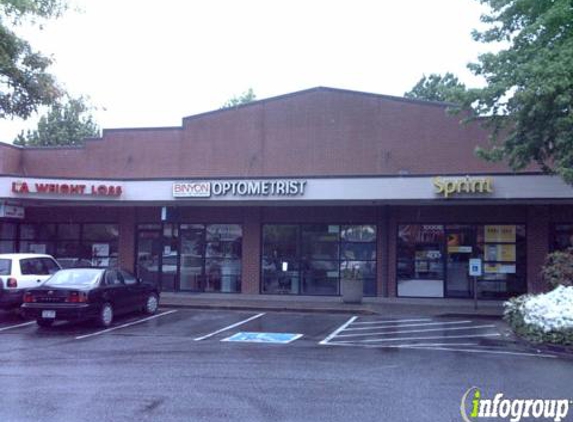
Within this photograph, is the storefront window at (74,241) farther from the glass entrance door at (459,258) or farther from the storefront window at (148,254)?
the glass entrance door at (459,258)

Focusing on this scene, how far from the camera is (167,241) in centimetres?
2402

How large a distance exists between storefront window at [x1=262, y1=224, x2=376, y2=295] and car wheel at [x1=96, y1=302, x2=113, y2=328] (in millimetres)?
8456

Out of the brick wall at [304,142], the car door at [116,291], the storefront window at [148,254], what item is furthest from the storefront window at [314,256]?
the car door at [116,291]

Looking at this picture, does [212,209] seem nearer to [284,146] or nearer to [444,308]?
[284,146]

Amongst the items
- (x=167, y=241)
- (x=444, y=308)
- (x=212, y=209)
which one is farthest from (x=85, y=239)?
(x=444, y=308)

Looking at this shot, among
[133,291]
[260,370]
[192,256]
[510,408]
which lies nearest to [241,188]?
[192,256]

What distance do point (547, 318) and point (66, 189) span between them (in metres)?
16.0

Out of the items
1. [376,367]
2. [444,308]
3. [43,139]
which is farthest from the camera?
[43,139]

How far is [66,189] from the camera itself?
21578mm

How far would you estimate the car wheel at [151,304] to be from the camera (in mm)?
17277

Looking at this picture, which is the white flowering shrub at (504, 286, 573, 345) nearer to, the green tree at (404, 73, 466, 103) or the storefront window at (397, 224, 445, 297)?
the storefront window at (397, 224, 445, 297)

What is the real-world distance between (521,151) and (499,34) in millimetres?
3313

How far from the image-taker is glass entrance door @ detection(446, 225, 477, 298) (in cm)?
2139

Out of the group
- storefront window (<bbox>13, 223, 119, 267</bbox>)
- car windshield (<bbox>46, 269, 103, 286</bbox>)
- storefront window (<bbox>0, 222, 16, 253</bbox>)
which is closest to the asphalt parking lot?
car windshield (<bbox>46, 269, 103, 286</bbox>)
